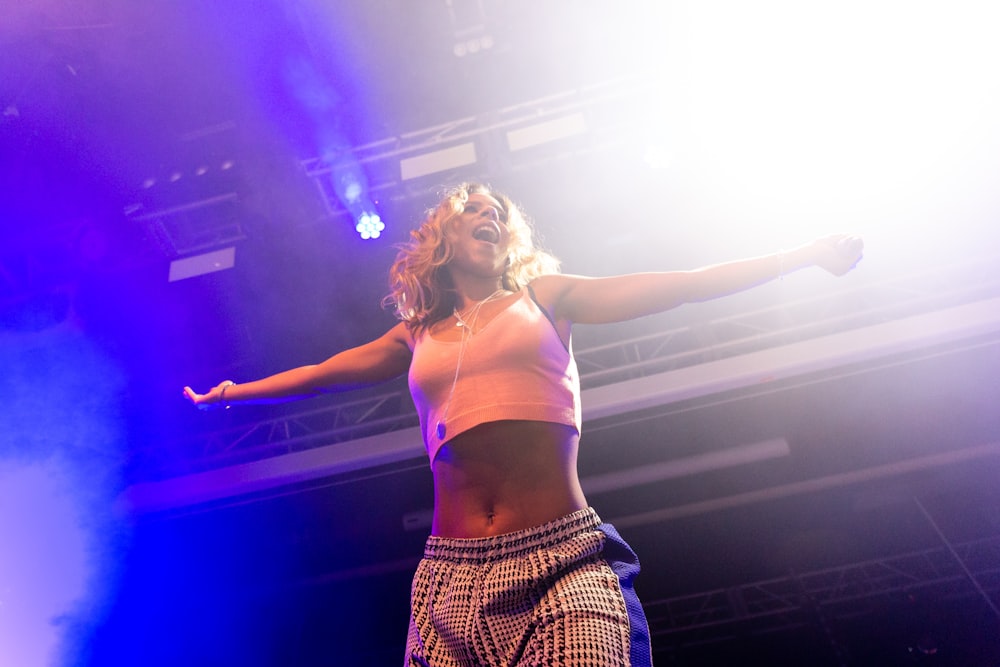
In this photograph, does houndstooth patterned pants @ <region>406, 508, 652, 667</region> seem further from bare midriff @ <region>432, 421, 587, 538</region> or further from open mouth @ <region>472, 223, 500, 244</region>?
open mouth @ <region>472, 223, 500, 244</region>

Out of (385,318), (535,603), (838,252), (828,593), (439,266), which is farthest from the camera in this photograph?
(828,593)

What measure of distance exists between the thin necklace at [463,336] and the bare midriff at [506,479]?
4 cm

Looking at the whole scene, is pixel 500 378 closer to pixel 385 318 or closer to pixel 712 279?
pixel 712 279

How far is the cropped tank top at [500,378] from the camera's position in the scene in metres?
1.25

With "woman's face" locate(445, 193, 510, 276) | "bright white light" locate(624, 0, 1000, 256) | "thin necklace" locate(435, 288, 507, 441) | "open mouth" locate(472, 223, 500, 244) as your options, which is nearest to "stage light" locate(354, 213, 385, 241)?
"bright white light" locate(624, 0, 1000, 256)

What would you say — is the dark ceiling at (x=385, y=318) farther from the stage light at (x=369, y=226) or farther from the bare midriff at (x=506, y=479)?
the bare midriff at (x=506, y=479)

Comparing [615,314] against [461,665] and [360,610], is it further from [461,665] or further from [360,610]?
[360,610]

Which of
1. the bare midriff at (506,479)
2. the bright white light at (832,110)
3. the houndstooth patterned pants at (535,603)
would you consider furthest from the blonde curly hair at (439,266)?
the bright white light at (832,110)

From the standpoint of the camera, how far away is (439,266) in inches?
65.7

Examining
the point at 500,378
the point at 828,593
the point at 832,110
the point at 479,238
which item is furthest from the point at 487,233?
the point at 828,593

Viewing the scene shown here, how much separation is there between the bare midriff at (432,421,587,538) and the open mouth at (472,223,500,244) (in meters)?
0.64

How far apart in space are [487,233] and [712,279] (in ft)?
2.12

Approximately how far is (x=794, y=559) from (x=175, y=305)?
659 cm

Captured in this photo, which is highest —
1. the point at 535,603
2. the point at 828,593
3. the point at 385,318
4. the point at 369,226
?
the point at 535,603
